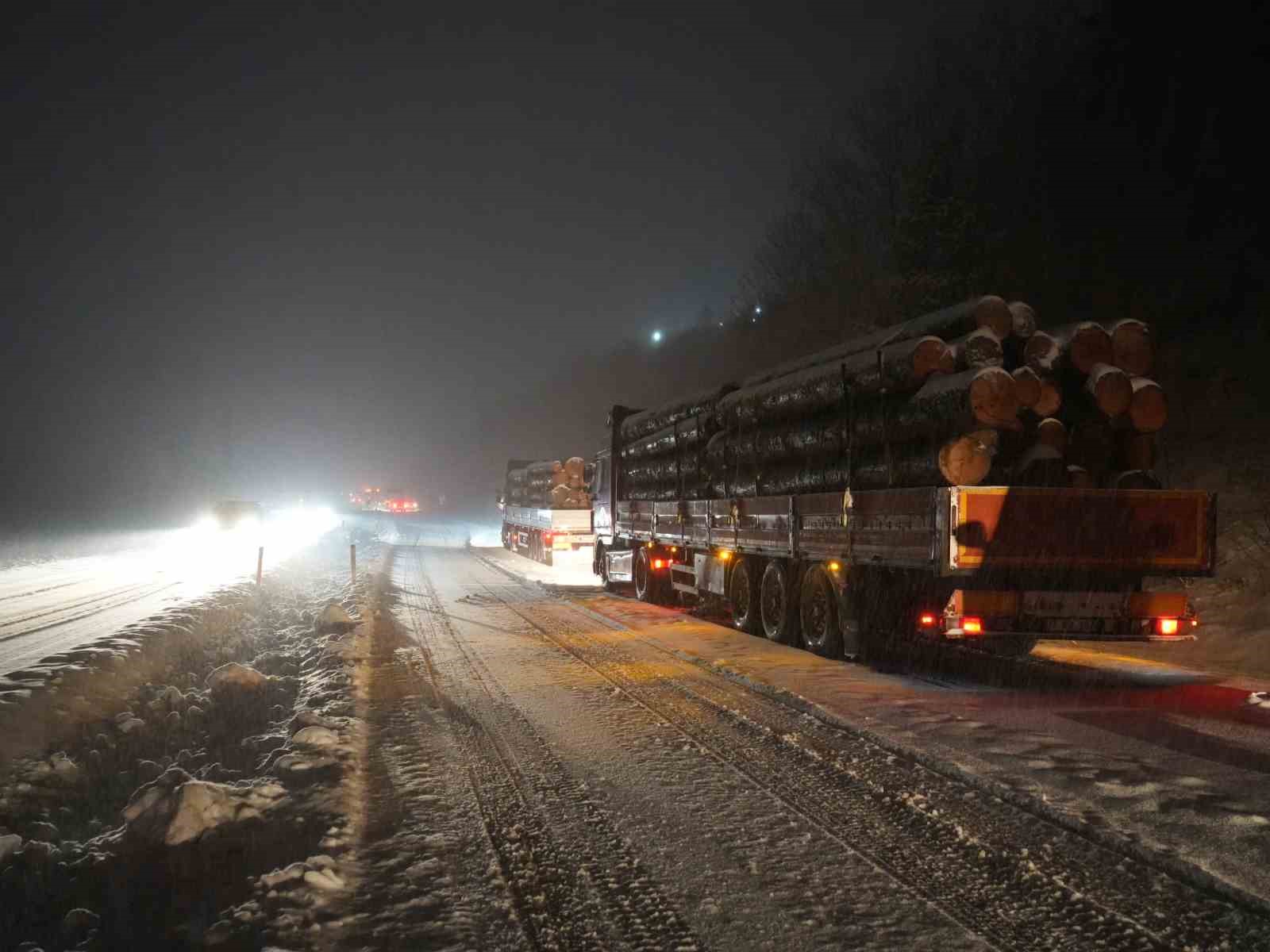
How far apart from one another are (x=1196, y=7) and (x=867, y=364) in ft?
42.1

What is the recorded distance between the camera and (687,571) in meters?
17.4

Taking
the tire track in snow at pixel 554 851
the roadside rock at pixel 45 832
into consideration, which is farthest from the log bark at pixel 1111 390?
the roadside rock at pixel 45 832

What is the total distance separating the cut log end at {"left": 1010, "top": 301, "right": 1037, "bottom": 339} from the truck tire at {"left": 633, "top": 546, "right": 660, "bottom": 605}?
10522mm

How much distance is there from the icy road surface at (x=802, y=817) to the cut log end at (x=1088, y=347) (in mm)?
3349

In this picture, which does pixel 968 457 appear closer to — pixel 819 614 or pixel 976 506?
pixel 976 506

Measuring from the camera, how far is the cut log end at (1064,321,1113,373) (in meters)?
10.1

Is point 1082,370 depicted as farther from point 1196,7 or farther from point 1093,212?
point 1093,212

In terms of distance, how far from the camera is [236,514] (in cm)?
5197

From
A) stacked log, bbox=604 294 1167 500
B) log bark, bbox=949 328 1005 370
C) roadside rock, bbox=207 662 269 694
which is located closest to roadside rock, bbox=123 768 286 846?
roadside rock, bbox=207 662 269 694

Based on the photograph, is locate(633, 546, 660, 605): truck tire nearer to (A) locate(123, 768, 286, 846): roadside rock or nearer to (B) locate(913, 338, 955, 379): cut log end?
(B) locate(913, 338, 955, 379): cut log end

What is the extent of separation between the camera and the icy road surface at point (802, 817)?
4.32 meters

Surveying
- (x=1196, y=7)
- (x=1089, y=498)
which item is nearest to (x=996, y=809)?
(x=1089, y=498)

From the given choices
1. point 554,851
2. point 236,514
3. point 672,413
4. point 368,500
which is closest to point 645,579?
point 672,413

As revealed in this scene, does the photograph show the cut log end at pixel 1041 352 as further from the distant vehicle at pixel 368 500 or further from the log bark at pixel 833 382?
the distant vehicle at pixel 368 500
